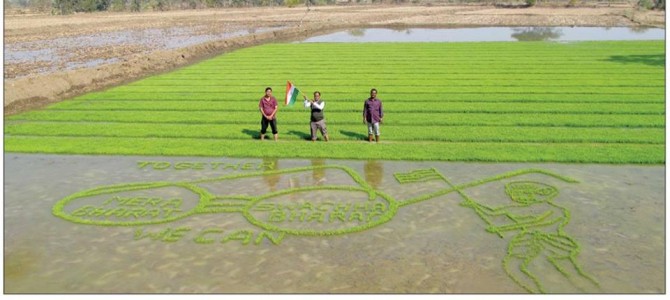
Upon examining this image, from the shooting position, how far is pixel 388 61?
120 ft

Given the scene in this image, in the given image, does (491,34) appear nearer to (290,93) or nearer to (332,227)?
(290,93)

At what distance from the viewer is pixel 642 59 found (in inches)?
1348

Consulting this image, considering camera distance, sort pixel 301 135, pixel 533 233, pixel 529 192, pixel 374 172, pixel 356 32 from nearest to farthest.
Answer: pixel 533 233
pixel 529 192
pixel 374 172
pixel 301 135
pixel 356 32

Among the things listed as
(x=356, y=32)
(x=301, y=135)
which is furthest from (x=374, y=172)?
(x=356, y=32)

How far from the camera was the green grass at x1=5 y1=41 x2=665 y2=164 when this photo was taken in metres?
17.5

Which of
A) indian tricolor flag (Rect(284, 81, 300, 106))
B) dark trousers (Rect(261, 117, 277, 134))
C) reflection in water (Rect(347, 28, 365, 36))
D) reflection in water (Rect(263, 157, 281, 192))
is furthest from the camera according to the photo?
reflection in water (Rect(347, 28, 365, 36))

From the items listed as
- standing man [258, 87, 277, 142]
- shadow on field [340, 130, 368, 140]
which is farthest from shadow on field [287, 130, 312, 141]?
shadow on field [340, 130, 368, 140]

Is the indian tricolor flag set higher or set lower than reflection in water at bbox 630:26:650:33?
lower

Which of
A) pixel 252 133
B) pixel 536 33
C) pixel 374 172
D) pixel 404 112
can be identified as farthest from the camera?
pixel 536 33

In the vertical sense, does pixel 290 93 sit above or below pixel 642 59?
below

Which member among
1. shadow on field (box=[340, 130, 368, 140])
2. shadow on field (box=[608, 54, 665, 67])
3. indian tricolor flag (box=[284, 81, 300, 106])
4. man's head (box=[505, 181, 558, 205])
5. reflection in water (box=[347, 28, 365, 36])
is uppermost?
reflection in water (box=[347, 28, 365, 36])

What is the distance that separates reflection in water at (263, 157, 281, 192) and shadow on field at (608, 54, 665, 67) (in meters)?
25.5

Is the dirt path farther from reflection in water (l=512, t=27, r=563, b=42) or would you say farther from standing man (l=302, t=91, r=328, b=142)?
standing man (l=302, t=91, r=328, b=142)

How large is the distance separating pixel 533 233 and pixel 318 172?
6.21 m
